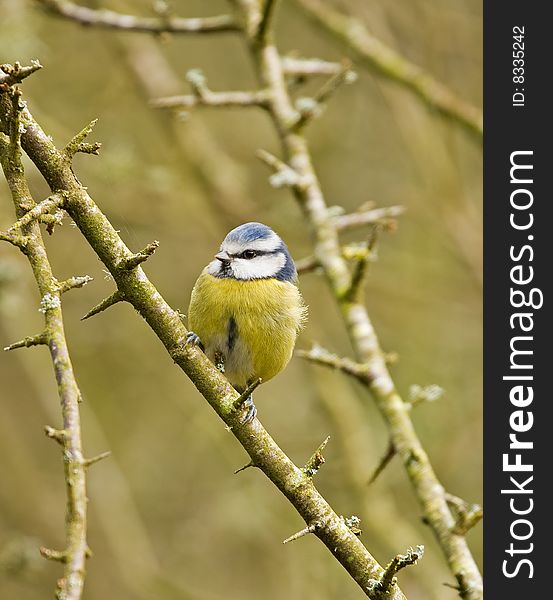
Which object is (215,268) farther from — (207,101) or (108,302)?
(108,302)

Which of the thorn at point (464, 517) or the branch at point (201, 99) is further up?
the branch at point (201, 99)

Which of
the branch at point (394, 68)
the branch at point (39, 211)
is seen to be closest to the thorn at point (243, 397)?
the branch at point (39, 211)

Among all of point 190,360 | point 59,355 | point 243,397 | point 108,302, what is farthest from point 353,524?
point 59,355

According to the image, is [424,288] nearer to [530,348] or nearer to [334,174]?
[334,174]

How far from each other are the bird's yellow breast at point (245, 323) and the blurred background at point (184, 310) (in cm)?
174

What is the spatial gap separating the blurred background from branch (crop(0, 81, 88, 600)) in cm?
298

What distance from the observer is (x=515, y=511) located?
128 inches

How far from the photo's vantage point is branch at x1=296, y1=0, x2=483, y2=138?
15.2 feet

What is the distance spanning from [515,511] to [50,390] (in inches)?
134

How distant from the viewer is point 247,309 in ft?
11.2

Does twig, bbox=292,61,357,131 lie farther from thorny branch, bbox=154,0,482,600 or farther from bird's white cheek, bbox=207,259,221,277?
bird's white cheek, bbox=207,259,221,277

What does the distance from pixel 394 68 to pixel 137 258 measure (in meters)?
3.14

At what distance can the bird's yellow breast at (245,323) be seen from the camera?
11.0 ft

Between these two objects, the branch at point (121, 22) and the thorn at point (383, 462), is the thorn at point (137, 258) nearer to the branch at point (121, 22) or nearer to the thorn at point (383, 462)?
the thorn at point (383, 462)
